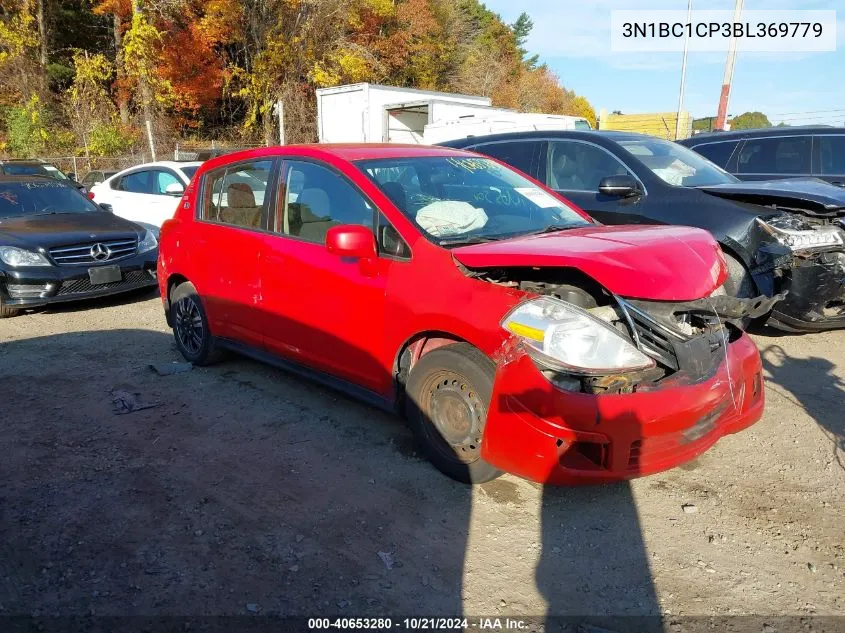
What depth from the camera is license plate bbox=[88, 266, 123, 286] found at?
7367 millimetres

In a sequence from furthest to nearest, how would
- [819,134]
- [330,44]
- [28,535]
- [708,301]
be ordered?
[330,44] < [819,134] < [708,301] < [28,535]

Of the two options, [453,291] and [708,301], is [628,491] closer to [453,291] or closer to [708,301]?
A: [708,301]

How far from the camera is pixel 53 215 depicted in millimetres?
8219

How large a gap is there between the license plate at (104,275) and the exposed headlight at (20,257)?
45 cm

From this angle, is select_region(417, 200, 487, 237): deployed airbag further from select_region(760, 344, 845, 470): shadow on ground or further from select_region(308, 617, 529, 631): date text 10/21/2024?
select_region(760, 344, 845, 470): shadow on ground

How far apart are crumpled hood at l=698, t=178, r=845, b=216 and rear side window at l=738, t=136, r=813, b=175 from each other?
206cm

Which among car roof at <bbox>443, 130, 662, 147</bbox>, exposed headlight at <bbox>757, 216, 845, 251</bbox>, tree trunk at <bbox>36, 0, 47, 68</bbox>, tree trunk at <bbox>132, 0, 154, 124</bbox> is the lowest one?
exposed headlight at <bbox>757, 216, 845, 251</bbox>

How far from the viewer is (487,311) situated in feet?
10.2

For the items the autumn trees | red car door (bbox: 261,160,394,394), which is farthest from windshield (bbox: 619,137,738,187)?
the autumn trees

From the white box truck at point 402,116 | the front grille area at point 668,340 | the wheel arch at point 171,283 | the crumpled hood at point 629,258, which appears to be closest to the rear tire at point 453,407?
the crumpled hood at point 629,258

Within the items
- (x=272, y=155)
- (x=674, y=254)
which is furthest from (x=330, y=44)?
(x=674, y=254)

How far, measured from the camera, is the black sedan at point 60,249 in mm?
7059

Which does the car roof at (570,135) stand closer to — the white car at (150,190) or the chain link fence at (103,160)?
the white car at (150,190)

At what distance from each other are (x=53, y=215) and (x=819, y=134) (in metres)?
9.14
